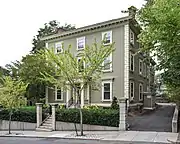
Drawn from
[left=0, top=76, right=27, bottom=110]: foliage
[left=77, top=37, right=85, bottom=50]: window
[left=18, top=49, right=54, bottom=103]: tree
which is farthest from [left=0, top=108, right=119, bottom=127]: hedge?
[left=77, top=37, right=85, bottom=50]: window

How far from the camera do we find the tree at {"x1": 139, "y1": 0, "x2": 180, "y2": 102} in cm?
831

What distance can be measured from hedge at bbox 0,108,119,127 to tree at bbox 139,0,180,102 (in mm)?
6896

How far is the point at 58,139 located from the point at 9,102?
20.0 ft

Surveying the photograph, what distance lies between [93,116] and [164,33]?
35.3ft

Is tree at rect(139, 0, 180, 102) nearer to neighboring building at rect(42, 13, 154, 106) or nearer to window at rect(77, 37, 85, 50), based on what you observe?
neighboring building at rect(42, 13, 154, 106)

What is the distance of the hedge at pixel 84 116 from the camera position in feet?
58.5

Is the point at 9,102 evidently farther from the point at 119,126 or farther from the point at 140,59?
the point at 140,59

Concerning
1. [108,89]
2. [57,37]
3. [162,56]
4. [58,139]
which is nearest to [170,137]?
[162,56]

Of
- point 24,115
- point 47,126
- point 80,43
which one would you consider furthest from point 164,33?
point 80,43

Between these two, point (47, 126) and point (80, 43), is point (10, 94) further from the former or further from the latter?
point (80, 43)

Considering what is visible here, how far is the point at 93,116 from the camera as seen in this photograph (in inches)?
728

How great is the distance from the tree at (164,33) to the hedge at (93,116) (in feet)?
22.3

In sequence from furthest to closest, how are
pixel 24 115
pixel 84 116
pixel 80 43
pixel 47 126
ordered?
pixel 80 43
pixel 24 115
pixel 47 126
pixel 84 116

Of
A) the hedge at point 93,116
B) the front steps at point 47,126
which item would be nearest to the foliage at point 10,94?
the front steps at point 47,126
